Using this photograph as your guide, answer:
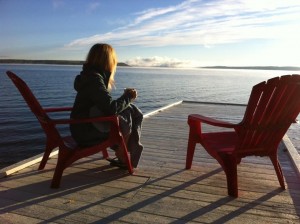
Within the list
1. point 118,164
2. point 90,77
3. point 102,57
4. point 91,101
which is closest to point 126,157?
point 118,164

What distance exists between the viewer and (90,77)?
3.20 metres

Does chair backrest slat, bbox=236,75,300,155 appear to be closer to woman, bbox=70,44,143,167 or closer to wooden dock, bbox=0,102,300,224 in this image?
wooden dock, bbox=0,102,300,224

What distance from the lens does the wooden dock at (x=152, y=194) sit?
2656mm

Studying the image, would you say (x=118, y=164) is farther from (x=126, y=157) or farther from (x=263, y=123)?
(x=263, y=123)

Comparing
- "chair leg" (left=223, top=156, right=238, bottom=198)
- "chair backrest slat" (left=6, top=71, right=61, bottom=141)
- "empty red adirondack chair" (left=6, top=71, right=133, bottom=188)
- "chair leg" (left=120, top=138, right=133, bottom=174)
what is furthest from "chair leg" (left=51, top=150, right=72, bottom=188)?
"chair leg" (left=223, top=156, right=238, bottom=198)

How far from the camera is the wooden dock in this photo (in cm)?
266

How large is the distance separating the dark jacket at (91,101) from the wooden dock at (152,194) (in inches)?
18.0

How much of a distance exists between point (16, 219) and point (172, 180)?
1.54 metres

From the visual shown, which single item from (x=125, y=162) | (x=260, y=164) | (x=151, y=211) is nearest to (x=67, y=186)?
(x=125, y=162)

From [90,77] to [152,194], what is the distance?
4.04 ft

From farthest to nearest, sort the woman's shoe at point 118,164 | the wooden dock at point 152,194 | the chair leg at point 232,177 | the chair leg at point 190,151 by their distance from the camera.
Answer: the chair leg at point 190,151
the woman's shoe at point 118,164
the chair leg at point 232,177
the wooden dock at point 152,194

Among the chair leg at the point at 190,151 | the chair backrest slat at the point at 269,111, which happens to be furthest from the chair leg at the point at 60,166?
the chair backrest slat at the point at 269,111

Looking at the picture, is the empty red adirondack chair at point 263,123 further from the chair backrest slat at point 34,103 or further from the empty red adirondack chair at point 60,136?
the chair backrest slat at point 34,103

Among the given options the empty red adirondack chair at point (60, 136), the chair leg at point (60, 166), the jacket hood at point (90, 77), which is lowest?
the chair leg at point (60, 166)
